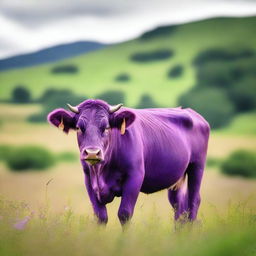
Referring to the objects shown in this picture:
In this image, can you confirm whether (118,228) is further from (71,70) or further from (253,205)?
(71,70)

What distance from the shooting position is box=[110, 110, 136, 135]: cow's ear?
8023 mm

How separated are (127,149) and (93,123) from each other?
788 mm

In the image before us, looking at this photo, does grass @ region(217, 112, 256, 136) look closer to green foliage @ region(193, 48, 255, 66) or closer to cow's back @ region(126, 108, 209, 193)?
green foliage @ region(193, 48, 255, 66)

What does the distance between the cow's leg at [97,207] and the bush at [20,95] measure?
36669 mm

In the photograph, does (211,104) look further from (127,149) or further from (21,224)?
(21,224)

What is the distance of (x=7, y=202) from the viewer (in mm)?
7457

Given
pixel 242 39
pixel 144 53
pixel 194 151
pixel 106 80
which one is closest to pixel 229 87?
pixel 242 39

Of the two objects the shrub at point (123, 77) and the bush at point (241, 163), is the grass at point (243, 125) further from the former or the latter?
the shrub at point (123, 77)

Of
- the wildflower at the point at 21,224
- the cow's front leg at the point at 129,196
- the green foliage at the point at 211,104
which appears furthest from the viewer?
the green foliage at the point at 211,104

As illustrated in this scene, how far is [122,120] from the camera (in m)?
8.08

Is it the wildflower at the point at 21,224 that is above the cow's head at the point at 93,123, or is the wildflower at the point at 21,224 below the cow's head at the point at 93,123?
below

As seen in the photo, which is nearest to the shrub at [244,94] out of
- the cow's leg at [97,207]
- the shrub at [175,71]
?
the shrub at [175,71]

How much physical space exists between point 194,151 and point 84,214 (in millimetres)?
2777

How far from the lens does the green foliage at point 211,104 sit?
44875 millimetres
